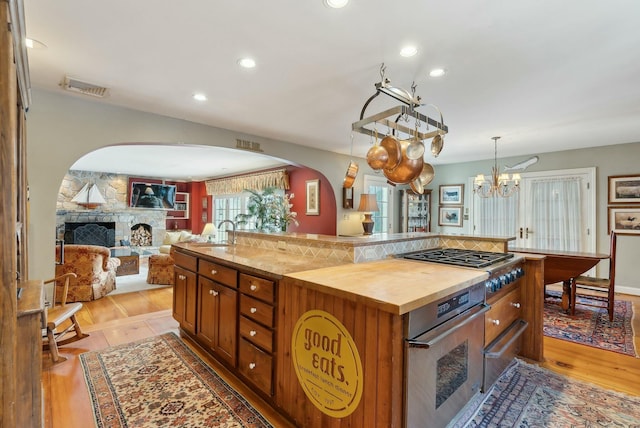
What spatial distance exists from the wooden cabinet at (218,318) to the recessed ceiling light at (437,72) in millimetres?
2254

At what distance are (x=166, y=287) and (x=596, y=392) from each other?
5.44 meters

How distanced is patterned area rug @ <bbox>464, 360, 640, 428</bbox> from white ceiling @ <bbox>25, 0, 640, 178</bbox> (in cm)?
233

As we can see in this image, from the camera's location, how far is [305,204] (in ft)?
21.0

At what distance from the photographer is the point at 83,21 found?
71.9 inches

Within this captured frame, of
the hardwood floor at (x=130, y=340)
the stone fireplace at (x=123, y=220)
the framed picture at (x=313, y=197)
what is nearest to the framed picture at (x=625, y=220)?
the hardwood floor at (x=130, y=340)

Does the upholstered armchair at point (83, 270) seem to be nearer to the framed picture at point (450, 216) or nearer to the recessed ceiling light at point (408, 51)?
the recessed ceiling light at point (408, 51)

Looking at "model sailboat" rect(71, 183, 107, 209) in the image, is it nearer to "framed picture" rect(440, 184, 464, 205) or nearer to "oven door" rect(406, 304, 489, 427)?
"framed picture" rect(440, 184, 464, 205)

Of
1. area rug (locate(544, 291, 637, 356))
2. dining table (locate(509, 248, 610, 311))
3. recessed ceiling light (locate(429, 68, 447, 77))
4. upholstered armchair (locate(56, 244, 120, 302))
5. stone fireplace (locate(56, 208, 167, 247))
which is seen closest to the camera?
recessed ceiling light (locate(429, 68, 447, 77))

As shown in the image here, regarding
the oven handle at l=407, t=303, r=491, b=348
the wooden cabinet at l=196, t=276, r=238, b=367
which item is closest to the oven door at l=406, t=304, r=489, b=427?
the oven handle at l=407, t=303, r=491, b=348

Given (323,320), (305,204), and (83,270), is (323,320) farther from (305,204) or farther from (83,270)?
(305,204)

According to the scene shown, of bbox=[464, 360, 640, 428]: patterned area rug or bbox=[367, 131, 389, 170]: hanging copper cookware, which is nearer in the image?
bbox=[464, 360, 640, 428]: patterned area rug

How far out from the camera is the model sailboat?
8.19 m

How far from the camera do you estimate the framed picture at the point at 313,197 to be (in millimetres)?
6094

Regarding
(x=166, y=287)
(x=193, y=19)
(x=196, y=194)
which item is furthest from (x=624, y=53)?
(x=196, y=194)
